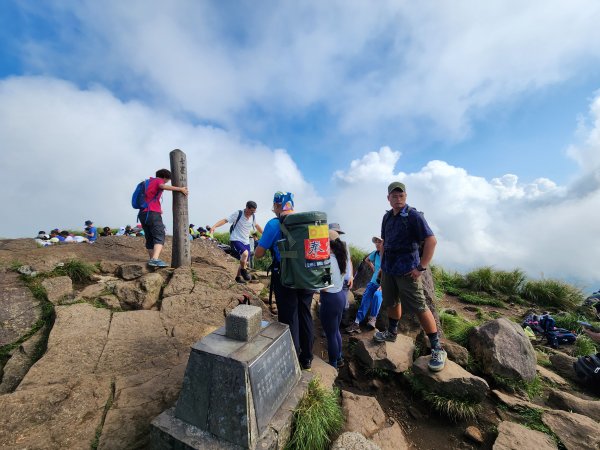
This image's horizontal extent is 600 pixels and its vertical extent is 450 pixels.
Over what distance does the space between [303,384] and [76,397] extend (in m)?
2.59

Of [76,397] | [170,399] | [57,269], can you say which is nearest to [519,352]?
[170,399]

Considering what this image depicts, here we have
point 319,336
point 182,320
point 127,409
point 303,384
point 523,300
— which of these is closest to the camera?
point 127,409

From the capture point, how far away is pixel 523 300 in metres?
11.7

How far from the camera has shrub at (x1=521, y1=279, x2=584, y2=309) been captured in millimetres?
11273

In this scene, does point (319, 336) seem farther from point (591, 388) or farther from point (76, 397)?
point (591, 388)

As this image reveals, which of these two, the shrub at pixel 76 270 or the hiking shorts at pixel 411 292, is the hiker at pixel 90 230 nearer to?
the shrub at pixel 76 270

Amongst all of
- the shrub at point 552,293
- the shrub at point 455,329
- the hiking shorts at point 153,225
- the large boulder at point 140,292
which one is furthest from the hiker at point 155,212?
the shrub at point 552,293

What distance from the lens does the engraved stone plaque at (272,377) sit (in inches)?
97.4

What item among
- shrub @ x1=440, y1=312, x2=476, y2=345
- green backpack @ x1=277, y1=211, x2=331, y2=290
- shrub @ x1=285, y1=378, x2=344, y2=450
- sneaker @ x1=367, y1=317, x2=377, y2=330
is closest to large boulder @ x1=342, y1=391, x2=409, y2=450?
shrub @ x1=285, y1=378, x2=344, y2=450

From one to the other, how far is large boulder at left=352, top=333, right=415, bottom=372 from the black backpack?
3230mm

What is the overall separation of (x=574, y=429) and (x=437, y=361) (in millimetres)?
1686

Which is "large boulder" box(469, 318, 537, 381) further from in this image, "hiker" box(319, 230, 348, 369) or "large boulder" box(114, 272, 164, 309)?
"large boulder" box(114, 272, 164, 309)

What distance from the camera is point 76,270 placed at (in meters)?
5.23

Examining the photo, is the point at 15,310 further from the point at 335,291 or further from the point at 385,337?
the point at 385,337
